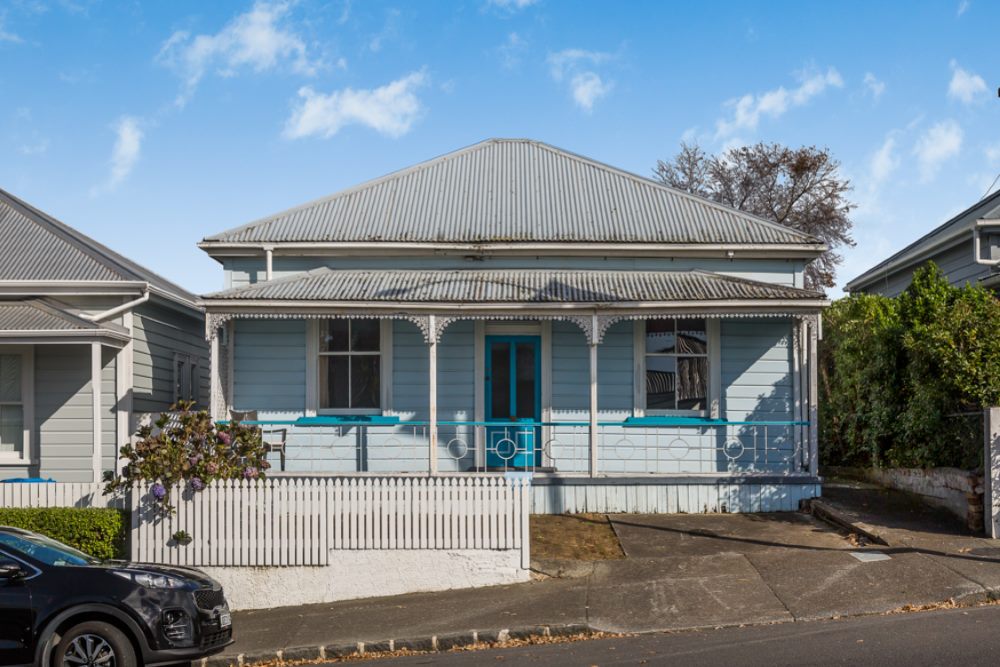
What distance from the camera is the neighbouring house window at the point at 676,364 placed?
17328 mm

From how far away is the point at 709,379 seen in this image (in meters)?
17.3

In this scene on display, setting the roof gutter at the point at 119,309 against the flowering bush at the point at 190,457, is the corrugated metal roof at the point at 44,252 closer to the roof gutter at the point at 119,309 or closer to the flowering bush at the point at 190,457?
→ the roof gutter at the point at 119,309

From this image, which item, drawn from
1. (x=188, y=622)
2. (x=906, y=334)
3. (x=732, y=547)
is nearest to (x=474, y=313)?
(x=732, y=547)

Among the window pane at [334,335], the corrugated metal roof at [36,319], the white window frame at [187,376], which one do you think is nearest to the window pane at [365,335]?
the window pane at [334,335]

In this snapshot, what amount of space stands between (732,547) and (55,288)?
11284 millimetres

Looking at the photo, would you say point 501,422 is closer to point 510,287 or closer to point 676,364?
point 510,287

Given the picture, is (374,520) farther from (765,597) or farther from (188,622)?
(765,597)

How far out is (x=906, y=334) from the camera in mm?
14922

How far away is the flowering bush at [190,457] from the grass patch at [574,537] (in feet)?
12.2

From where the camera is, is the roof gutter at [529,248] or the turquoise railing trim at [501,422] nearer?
the turquoise railing trim at [501,422]

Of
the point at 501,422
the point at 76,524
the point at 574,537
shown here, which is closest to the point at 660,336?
the point at 501,422

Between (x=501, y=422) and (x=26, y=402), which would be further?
(x=26, y=402)

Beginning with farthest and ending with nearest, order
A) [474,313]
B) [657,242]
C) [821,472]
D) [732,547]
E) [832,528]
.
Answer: [821,472], [657,242], [474,313], [832,528], [732,547]

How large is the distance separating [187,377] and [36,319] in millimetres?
4703
